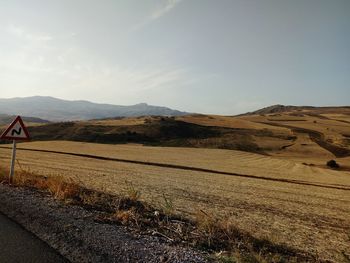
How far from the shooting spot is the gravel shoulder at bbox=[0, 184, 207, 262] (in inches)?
248

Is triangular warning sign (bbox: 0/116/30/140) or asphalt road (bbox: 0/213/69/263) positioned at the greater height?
triangular warning sign (bbox: 0/116/30/140)

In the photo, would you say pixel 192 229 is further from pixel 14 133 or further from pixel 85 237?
pixel 14 133

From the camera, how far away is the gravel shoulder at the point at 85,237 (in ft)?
20.6

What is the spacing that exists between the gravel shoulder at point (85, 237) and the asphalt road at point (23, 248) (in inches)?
6.2

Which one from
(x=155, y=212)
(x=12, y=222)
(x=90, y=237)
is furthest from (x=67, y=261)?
(x=155, y=212)

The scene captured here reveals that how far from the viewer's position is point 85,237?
7199mm

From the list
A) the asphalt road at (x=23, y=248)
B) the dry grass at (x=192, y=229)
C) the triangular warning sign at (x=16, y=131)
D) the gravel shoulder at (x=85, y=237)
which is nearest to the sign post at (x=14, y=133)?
the triangular warning sign at (x=16, y=131)

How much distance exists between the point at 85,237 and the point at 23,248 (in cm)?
118

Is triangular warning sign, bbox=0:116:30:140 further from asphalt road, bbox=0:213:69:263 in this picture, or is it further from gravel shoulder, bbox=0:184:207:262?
asphalt road, bbox=0:213:69:263

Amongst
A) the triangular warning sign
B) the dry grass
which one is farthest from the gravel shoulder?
the triangular warning sign

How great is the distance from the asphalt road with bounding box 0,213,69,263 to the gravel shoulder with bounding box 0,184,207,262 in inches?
6.2

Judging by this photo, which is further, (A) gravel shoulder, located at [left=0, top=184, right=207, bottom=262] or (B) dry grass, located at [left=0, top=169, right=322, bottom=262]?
(B) dry grass, located at [left=0, top=169, right=322, bottom=262]

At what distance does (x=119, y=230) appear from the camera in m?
7.88

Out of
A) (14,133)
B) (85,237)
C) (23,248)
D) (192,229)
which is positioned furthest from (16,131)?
(192,229)
